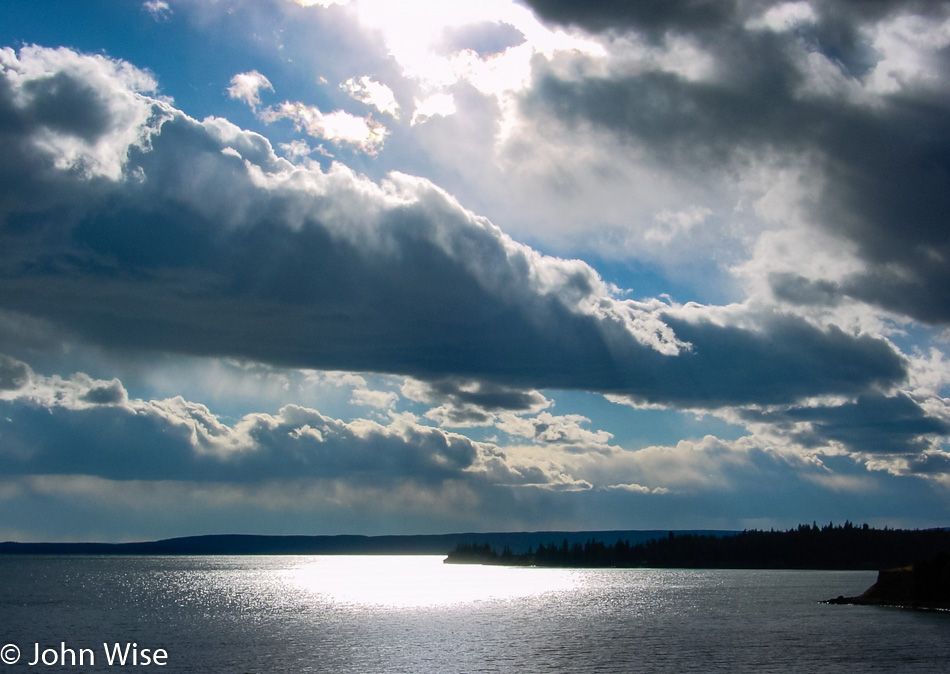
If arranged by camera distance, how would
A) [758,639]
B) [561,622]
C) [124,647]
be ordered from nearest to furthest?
1. [124,647]
2. [758,639]
3. [561,622]

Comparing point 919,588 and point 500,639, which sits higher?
point 919,588

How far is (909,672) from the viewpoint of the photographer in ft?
313

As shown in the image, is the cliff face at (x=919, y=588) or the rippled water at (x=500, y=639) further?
the cliff face at (x=919, y=588)

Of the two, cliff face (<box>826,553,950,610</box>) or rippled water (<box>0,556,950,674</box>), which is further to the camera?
cliff face (<box>826,553,950,610</box>)

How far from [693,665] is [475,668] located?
26371 millimetres

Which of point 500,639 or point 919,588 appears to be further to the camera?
point 919,588

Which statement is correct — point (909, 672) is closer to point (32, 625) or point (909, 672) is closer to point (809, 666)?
point (809, 666)

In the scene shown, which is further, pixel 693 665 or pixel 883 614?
pixel 883 614

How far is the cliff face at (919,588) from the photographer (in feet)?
581

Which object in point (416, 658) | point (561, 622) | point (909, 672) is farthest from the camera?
point (561, 622)

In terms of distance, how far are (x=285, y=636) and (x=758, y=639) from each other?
242 ft

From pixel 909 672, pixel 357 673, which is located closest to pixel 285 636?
pixel 357 673

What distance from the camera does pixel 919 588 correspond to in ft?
603

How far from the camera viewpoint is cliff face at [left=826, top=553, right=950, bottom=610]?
17700cm
